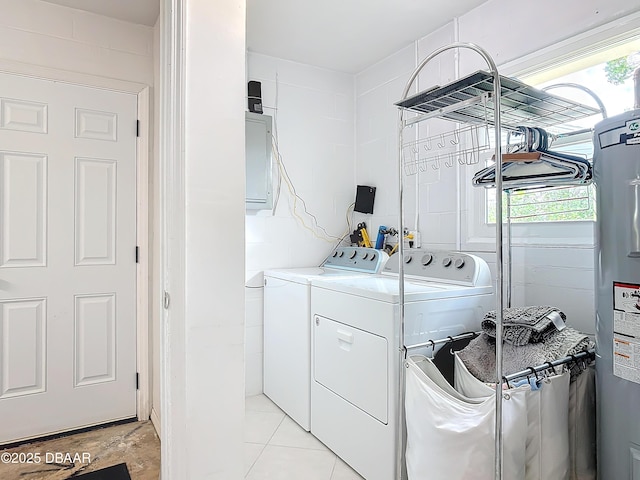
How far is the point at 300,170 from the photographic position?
3037 mm

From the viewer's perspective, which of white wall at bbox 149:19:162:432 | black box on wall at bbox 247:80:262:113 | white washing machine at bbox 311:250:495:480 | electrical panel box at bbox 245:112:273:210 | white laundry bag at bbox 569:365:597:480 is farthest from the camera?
black box on wall at bbox 247:80:262:113

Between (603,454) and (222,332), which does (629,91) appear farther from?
(222,332)

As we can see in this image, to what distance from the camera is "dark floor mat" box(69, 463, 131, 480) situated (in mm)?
1927

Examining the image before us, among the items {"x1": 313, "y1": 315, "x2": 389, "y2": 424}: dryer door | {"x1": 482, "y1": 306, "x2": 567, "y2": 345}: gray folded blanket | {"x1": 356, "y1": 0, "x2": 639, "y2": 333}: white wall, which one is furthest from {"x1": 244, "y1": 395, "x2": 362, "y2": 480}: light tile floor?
{"x1": 356, "y1": 0, "x2": 639, "y2": 333}: white wall

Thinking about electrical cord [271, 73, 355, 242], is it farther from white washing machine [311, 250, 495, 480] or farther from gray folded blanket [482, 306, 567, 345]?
gray folded blanket [482, 306, 567, 345]

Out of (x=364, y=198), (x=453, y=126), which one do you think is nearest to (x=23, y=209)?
(x=364, y=198)

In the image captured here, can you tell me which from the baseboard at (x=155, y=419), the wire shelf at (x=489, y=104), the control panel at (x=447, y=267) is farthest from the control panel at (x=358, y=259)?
the baseboard at (x=155, y=419)

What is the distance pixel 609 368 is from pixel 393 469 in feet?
3.08

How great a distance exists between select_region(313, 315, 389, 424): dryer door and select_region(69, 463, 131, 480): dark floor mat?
1.05m

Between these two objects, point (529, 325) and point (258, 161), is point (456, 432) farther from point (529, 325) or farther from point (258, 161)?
point (258, 161)

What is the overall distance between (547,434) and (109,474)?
197cm

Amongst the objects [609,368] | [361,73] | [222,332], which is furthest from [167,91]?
[361,73]

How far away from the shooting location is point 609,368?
49.6 inches

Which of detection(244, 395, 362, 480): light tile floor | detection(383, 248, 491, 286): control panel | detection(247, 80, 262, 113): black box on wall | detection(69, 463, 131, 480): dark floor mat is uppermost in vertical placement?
detection(247, 80, 262, 113): black box on wall
